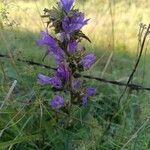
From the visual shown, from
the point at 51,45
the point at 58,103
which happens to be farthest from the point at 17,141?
the point at 51,45

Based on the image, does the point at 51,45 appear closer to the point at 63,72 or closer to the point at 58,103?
the point at 63,72

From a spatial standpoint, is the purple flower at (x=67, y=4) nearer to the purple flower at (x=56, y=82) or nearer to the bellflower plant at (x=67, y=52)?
the bellflower plant at (x=67, y=52)

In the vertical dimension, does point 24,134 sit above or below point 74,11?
below

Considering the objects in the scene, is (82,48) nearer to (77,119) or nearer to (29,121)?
(77,119)

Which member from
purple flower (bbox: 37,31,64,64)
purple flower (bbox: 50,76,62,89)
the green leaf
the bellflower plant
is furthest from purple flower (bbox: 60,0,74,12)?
the green leaf

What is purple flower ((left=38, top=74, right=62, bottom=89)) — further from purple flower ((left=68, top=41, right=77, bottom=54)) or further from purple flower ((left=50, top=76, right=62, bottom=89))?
purple flower ((left=68, top=41, right=77, bottom=54))

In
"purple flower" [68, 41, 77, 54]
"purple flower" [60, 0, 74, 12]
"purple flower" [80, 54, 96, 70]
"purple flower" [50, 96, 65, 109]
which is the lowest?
"purple flower" [50, 96, 65, 109]

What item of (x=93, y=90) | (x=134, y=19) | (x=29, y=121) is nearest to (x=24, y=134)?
(x=29, y=121)
